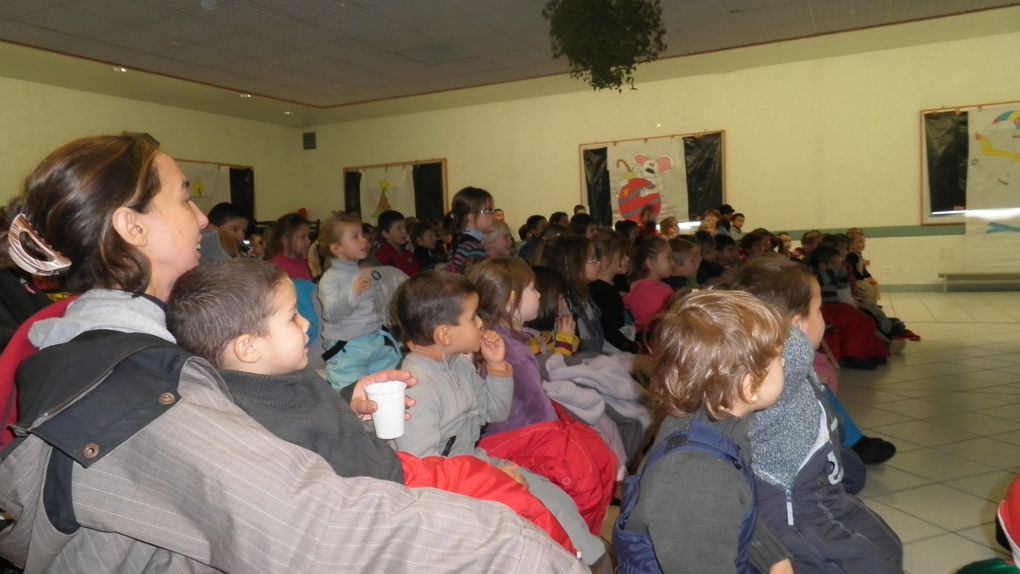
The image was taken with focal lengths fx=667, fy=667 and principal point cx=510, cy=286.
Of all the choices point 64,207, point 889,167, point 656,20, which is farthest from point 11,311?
point 889,167

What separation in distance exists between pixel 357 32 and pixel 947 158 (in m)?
8.61

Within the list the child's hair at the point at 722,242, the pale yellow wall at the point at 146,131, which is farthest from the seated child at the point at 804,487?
the pale yellow wall at the point at 146,131

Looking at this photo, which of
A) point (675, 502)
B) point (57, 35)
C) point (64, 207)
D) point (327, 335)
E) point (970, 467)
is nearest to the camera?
point (64, 207)

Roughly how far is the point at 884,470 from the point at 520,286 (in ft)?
7.37

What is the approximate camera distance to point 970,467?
346cm

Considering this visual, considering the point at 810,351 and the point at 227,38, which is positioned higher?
the point at 227,38

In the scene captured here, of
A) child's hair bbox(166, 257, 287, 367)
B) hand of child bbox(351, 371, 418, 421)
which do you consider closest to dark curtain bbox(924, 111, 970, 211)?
hand of child bbox(351, 371, 418, 421)

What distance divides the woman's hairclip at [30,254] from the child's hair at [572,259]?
3016 millimetres

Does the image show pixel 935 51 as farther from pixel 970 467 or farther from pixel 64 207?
pixel 64 207

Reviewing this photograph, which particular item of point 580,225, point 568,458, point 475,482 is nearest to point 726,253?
point 580,225

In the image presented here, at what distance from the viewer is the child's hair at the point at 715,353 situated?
1552 millimetres

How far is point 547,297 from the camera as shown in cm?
339

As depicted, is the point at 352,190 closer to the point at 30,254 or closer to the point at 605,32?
the point at 605,32

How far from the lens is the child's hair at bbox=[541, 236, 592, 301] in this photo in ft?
12.9
